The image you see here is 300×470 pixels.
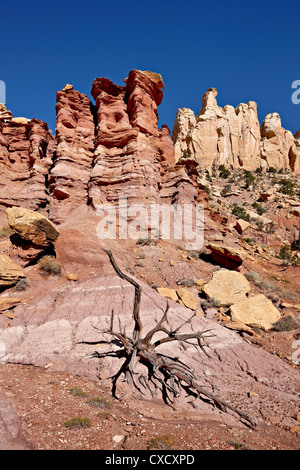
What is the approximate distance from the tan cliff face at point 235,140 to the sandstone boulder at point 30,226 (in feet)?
158

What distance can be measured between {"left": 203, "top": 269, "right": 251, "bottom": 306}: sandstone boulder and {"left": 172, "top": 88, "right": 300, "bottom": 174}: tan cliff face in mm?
44930

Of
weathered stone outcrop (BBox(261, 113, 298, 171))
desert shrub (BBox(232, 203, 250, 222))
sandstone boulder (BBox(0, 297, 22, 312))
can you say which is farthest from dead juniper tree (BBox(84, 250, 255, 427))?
weathered stone outcrop (BBox(261, 113, 298, 171))

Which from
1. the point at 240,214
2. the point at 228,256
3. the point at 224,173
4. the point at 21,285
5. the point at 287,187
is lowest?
the point at 21,285

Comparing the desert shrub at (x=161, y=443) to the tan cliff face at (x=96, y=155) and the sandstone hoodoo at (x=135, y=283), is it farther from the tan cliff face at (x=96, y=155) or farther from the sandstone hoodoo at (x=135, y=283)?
the tan cliff face at (x=96, y=155)

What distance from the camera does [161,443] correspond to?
469 cm

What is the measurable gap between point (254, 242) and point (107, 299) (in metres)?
21.6

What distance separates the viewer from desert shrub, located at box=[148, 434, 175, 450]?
Result: 4.63 m

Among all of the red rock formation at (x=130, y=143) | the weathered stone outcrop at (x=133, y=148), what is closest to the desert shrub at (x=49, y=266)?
the red rock formation at (x=130, y=143)

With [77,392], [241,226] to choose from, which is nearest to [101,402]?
[77,392]

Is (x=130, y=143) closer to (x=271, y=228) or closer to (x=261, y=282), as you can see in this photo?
(x=261, y=282)

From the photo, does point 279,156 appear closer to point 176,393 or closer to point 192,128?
point 192,128

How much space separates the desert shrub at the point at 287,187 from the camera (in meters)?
41.9

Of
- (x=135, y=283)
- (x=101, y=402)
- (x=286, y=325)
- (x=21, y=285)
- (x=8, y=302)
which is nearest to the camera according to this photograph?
(x=101, y=402)

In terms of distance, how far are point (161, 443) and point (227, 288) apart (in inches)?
398
